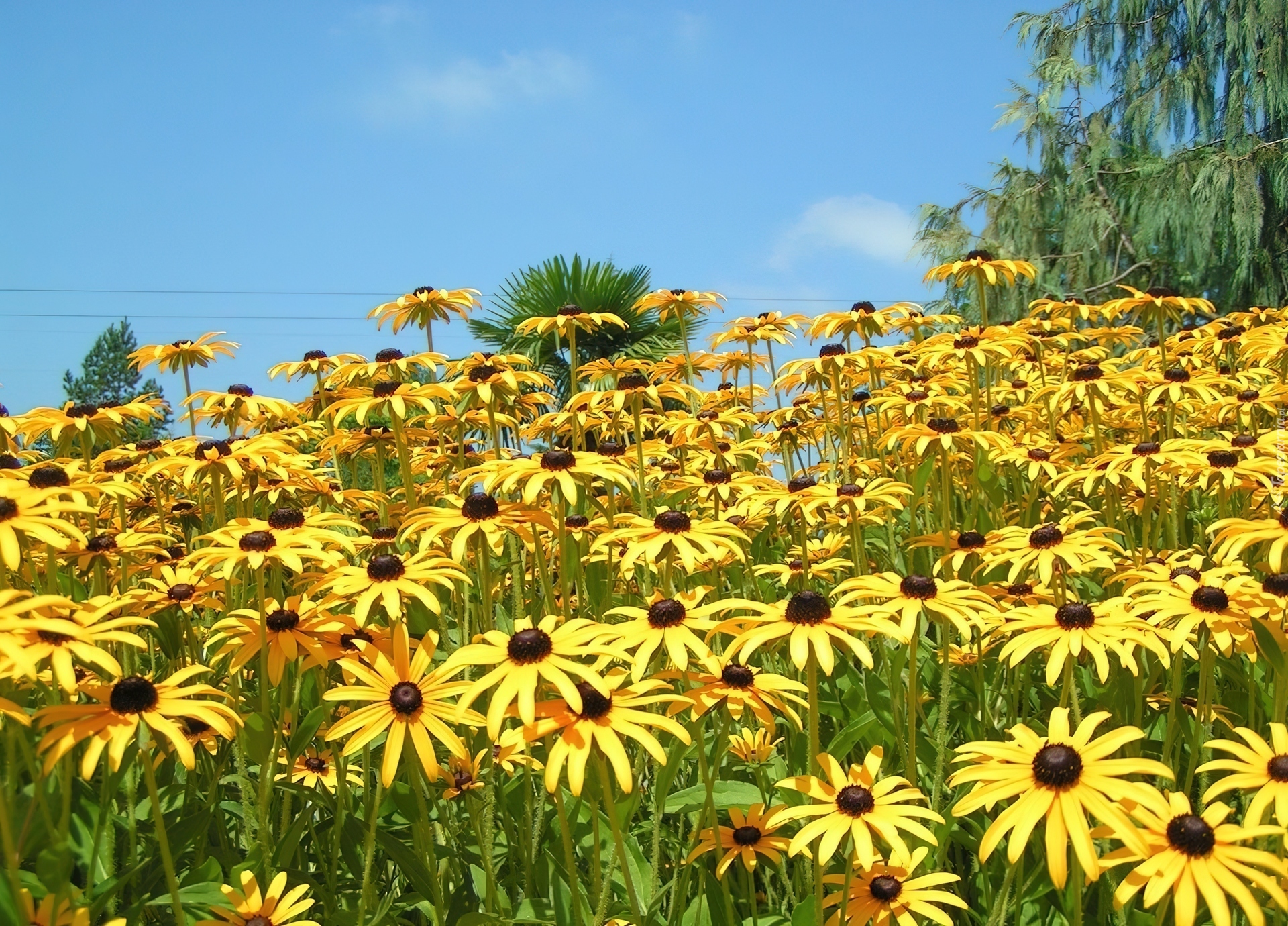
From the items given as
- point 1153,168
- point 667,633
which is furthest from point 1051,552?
point 1153,168

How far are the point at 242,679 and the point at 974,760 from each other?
2624 mm

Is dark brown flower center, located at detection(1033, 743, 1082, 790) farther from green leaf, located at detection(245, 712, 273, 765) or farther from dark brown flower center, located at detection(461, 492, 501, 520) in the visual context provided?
green leaf, located at detection(245, 712, 273, 765)

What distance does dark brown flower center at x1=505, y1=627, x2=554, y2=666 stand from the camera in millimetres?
2137

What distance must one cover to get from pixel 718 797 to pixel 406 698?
1.00m

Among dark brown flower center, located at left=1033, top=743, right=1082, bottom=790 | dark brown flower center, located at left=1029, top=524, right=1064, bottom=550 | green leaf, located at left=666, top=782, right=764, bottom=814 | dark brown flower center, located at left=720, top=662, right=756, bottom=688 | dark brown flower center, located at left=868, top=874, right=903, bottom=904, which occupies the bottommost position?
dark brown flower center, located at left=868, top=874, right=903, bottom=904

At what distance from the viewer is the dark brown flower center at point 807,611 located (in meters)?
2.33

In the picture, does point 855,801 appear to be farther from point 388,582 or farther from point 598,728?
point 388,582

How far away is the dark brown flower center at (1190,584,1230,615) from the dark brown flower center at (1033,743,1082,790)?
0.88 meters

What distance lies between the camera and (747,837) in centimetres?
257

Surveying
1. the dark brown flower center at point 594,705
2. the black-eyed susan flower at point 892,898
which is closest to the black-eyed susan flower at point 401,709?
the dark brown flower center at point 594,705

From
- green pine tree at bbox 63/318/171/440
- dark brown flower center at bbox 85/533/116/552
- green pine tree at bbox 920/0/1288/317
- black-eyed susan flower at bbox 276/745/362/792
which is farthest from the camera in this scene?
green pine tree at bbox 63/318/171/440

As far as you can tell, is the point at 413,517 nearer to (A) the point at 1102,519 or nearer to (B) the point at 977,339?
(B) the point at 977,339

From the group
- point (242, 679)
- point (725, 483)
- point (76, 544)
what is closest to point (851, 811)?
point (725, 483)

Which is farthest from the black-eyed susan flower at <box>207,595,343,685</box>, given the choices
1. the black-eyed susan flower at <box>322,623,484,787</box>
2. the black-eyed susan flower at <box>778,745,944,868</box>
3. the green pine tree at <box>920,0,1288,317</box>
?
the green pine tree at <box>920,0,1288,317</box>
